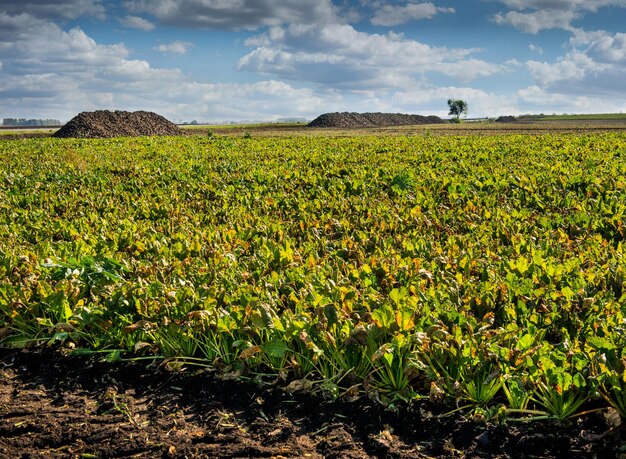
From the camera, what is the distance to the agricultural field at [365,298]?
3.24m

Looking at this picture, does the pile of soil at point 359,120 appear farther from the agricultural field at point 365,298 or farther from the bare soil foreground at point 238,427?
the bare soil foreground at point 238,427

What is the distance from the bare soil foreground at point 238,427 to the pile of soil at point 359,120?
7707 cm

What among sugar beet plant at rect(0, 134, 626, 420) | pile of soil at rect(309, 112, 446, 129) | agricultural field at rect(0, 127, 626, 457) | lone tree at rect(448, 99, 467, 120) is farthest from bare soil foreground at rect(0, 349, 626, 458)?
lone tree at rect(448, 99, 467, 120)

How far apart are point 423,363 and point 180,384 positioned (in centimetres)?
163

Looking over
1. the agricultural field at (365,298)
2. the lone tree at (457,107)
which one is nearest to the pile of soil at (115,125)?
the agricultural field at (365,298)

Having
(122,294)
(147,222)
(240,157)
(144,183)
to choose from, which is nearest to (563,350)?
(122,294)

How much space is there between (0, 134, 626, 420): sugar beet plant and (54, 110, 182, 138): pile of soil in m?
30.5

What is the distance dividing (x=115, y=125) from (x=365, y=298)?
41.4m

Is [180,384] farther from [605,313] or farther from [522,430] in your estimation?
[605,313]

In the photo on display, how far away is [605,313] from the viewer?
4.19 metres

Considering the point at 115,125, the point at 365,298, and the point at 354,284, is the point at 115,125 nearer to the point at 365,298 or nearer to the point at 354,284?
the point at 354,284

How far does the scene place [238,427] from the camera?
3232 millimetres

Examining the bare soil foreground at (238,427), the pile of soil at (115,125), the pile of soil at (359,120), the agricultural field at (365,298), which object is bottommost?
the bare soil foreground at (238,427)

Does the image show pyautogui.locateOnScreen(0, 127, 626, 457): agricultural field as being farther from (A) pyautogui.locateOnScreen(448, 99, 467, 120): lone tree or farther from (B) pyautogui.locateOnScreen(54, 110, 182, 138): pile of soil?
(A) pyautogui.locateOnScreen(448, 99, 467, 120): lone tree
